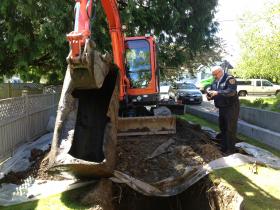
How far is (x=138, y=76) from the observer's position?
11.8 metres

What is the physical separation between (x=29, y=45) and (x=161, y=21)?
6.30 metres

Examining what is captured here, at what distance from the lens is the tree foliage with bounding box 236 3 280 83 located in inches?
675

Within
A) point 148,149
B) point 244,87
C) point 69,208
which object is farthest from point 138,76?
point 244,87

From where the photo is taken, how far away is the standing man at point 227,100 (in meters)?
8.70

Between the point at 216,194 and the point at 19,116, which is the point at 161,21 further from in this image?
the point at 216,194

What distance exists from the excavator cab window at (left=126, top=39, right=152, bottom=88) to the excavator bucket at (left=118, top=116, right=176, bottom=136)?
2.04 metres

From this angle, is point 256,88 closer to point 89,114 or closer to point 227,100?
point 227,100

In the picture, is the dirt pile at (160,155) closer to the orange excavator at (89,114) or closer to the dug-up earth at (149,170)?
the dug-up earth at (149,170)

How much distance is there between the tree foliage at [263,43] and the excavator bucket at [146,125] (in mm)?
8951

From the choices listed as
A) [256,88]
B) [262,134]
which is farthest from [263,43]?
[256,88]

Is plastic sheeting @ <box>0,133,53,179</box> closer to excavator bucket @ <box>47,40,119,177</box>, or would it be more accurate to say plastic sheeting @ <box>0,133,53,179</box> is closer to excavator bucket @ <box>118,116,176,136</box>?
excavator bucket @ <box>47,40,119,177</box>

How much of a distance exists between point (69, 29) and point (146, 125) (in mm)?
6162

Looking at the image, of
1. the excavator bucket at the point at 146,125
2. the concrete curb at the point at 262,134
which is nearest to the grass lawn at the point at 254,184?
the excavator bucket at the point at 146,125

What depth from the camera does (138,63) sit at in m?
11.8
